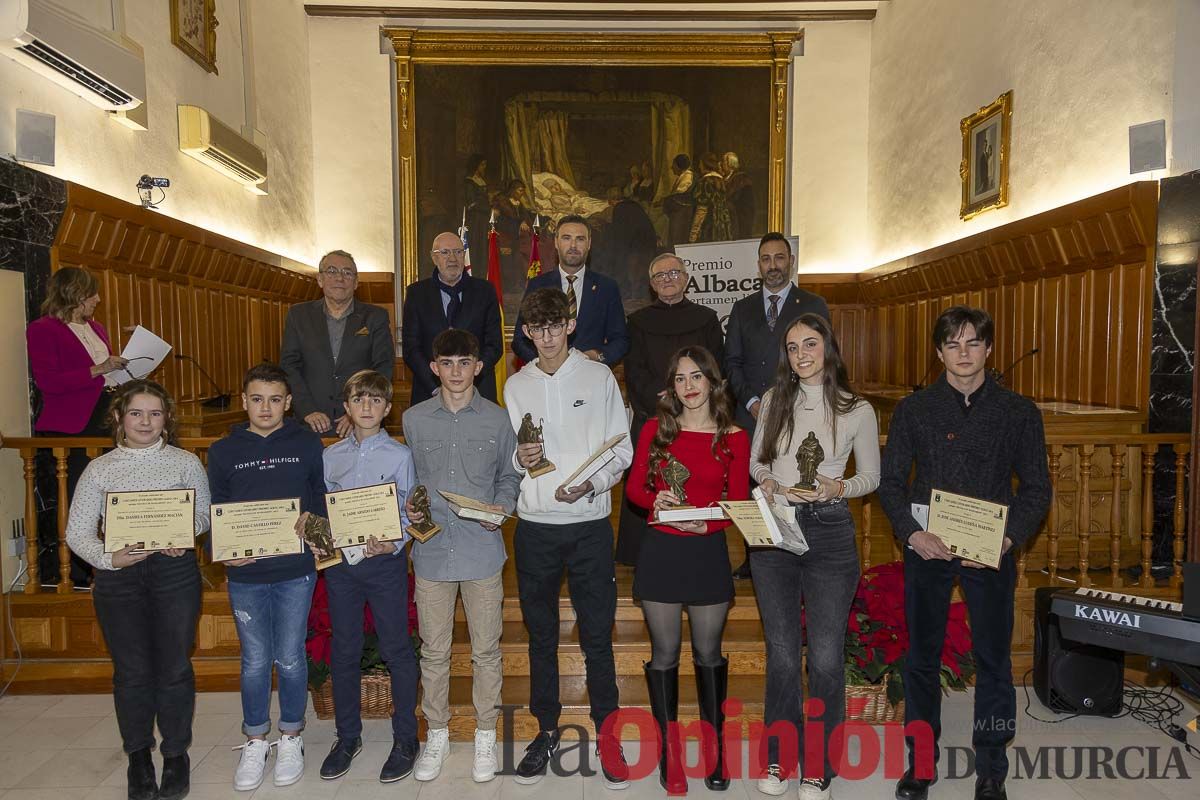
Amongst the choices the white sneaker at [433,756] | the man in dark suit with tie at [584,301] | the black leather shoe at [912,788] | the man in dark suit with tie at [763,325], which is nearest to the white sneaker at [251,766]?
the white sneaker at [433,756]

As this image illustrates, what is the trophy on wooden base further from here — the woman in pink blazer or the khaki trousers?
the woman in pink blazer

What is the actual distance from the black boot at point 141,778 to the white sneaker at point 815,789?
2.30 metres

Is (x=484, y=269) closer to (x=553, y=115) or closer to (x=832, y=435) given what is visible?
(x=553, y=115)

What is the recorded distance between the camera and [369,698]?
3453 millimetres

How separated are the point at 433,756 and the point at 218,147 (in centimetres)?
523

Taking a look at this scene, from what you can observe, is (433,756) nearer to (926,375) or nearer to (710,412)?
(710,412)

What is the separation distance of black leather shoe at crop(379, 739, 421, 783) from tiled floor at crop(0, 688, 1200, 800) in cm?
3

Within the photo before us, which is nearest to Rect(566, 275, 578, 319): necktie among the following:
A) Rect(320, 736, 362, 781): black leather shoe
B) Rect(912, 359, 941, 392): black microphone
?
Rect(320, 736, 362, 781): black leather shoe

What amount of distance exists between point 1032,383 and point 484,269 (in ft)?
18.6

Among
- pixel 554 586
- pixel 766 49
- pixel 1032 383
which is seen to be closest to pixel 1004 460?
pixel 554 586

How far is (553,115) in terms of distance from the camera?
883 centimetres

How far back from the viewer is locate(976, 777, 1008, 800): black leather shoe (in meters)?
2.66

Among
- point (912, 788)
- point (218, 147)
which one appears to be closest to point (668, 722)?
point (912, 788)

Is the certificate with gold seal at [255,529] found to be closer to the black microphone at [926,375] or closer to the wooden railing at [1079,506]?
the wooden railing at [1079,506]
